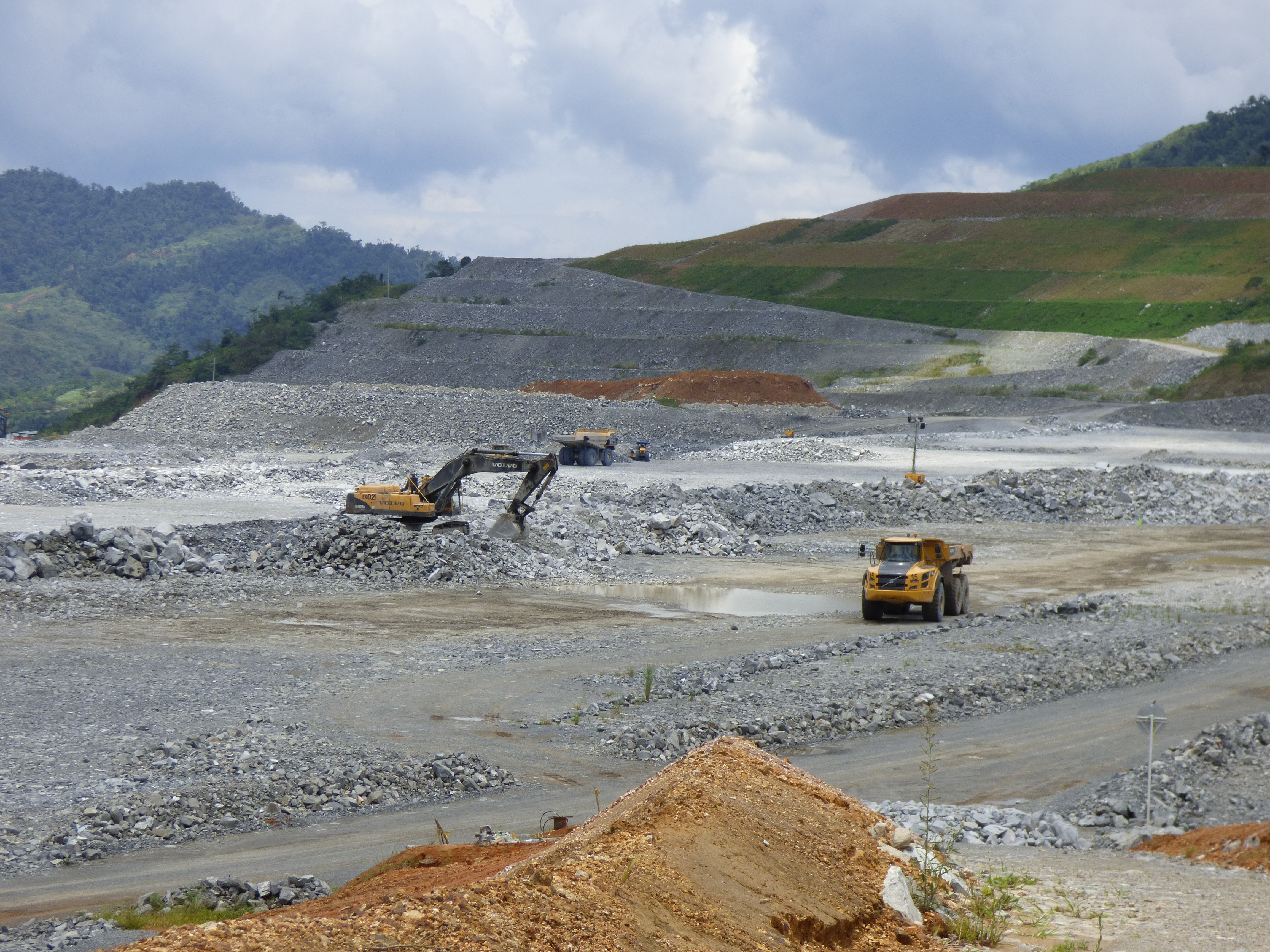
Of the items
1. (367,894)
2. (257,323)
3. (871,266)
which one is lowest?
(367,894)

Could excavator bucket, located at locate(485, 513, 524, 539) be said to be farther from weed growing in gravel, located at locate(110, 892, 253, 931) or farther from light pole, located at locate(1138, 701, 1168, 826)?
weed growing in gravel, located at locate(110, 892, 253, 931)

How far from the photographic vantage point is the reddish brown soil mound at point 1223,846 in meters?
10.1

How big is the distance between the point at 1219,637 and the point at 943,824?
12426mm

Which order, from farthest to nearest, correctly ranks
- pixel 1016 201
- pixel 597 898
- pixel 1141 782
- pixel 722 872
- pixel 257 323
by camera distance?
pixel 1016 201 < pixel 257 323 < pixel 1141 782 < pixel 722 872 < pixel 597 898

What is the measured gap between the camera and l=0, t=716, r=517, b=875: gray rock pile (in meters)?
10.5

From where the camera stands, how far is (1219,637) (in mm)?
21156

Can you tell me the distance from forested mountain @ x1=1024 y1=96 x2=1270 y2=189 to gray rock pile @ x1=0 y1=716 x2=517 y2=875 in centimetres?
14152

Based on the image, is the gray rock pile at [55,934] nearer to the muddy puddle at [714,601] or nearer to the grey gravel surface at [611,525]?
the muddy puddle at [714,601]

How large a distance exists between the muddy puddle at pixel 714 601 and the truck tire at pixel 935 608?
184cm

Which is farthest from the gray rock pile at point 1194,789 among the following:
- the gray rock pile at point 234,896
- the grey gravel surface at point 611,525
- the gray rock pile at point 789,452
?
the gray rock pile at point 789,452

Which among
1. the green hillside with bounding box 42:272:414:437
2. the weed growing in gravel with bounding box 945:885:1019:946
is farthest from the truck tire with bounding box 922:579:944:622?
the green hillside with bounding box 42:272:414:437

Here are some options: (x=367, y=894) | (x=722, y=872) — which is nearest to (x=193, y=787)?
(x=367, y=894)

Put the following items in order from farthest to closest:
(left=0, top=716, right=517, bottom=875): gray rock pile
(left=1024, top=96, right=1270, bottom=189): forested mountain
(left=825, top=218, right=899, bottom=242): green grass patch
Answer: (left=1024, top=96, right=1270, bottom=189): forested mountain
(left=825, top=218, right=899, bottom=242): green grass patch
(left=0, top=716, right=517, bottom=875): gray rock pile

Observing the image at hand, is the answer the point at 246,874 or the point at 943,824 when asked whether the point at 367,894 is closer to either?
the point at 246,874
